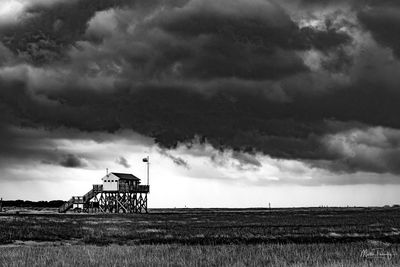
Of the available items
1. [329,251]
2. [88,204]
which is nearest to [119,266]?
[329,251]

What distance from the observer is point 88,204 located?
10825 cm

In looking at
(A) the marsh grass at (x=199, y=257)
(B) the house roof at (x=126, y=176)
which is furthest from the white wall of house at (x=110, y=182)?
(A) the marsh grass at (x=199, y=257)

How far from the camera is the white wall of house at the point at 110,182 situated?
107250 millimetres

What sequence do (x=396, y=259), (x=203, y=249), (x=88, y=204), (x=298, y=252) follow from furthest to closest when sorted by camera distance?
(x=88, y=204) < (x=203, y=249) < (x=298, y=252) < (x=396, y=259)

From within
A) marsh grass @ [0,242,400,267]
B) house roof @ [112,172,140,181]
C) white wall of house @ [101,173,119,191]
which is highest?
house roof @ [112,172,140,181]

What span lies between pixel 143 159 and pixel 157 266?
92716 mm

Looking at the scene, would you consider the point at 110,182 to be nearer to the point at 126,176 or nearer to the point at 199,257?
the point at 126,176

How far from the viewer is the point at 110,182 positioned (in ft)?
353

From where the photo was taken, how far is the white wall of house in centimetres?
10725

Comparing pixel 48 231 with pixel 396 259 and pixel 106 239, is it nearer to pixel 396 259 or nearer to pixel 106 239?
pixel 106 239

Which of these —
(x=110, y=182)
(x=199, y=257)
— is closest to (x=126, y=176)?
(x=110, y=182)

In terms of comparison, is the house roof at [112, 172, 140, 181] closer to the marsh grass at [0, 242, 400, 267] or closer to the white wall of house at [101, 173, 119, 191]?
the white wall of house at [101, 173, 119, 191]

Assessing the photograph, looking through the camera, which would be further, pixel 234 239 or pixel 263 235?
pixel 263 235

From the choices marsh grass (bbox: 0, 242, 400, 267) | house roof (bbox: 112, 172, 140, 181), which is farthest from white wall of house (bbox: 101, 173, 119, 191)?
marsh grass (bbox: 0, 242, 400, 267)
